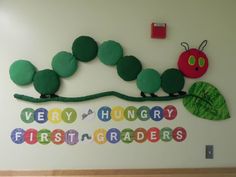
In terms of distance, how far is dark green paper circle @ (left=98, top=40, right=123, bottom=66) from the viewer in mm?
2002

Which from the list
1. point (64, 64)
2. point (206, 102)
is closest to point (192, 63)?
point (206, 102)

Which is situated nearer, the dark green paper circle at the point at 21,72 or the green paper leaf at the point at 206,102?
the dark green paper circle at the point at 21,72

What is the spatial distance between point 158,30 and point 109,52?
0.40 metres

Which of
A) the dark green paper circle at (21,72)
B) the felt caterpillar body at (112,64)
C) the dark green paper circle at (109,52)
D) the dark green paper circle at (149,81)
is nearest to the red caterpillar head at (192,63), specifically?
the felt caterpillar body at (112,64)

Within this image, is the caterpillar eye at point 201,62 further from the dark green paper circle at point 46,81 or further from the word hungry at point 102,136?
the dark green paper circle at point 46,81

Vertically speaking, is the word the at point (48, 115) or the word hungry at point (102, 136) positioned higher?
the word the at point (48, 115)

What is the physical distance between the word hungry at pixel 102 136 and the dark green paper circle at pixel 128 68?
1.27 feet

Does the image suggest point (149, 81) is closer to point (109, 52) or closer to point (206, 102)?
point (109, 52)

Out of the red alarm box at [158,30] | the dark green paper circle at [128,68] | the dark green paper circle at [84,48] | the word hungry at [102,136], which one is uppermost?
the red alarm box at [158,30]

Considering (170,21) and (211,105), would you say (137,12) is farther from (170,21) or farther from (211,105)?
(211,105)

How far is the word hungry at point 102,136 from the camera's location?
1.97 meters

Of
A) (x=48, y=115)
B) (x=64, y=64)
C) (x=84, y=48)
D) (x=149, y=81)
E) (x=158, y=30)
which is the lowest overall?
(x=48, y=115)

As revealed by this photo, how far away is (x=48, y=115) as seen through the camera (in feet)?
6.53

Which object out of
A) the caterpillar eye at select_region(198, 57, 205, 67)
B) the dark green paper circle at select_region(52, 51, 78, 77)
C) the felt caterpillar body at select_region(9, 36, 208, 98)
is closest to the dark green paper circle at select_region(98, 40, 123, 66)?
the felt caterpillar body at select_region(9, 36, 208, 98)
